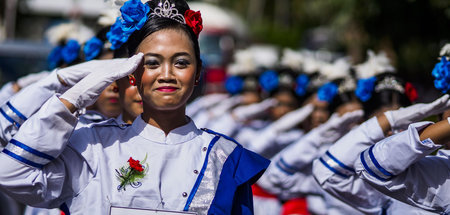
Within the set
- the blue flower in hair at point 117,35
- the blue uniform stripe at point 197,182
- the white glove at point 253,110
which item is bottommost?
the white glove at point 253,110

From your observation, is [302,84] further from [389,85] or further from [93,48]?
[93,48]

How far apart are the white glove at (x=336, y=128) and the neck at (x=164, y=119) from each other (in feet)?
5.39

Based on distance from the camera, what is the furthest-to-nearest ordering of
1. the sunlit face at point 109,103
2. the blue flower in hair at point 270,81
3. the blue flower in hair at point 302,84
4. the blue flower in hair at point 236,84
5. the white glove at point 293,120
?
the blue flower in hair at point 236,84 → the blue flower in hair at point 270,81 → the blue flower in hair at point 302,84 → the white glove at point 293,120 → the sunlit face at point 109,103

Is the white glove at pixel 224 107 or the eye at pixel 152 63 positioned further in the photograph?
the white glove at pixel 224 107

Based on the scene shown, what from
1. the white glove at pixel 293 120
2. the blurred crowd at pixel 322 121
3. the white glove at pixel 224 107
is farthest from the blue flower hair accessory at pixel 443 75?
the white glove at pixel 224 107

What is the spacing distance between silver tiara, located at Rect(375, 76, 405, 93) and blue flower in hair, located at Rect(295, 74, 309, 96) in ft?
7.92

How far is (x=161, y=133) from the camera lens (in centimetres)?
292

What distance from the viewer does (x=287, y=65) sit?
7.93 m

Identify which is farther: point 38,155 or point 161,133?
point 161,133

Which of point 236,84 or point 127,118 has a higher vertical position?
point 127,118

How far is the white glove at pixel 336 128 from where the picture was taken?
427 centimetres

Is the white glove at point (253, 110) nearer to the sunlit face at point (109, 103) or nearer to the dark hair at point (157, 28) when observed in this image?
the sunlit face at point (109, 103)

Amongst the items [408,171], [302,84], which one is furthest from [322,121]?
[408,171]

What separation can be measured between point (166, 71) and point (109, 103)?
4.28 ft
